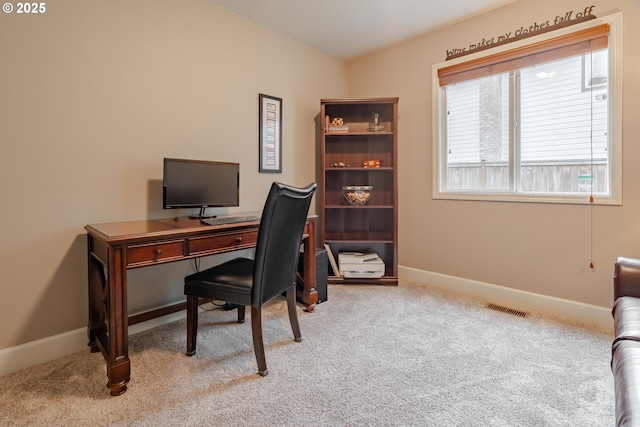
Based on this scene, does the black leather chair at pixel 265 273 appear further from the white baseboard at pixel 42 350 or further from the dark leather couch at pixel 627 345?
the dark leather couch at pixel 627 345

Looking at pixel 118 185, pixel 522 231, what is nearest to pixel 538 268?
pixel 522 231

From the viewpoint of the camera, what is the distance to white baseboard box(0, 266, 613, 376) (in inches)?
69.3

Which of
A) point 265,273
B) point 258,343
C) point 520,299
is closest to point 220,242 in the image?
point 265,273

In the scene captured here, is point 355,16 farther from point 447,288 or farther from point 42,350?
point 42,350

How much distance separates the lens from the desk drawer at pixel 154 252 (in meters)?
1.58

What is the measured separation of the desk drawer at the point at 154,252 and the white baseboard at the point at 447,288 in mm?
820

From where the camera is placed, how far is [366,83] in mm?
3678

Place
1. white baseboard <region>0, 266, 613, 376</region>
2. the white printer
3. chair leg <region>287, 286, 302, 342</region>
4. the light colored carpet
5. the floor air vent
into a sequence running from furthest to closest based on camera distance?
the white printer, the floor air vent, chair leg <region>287, 286, 302, 342</region>, white baseboard <region>0, 266, 613, 376</region>, the light colored carpet

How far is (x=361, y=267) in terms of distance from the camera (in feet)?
10.4

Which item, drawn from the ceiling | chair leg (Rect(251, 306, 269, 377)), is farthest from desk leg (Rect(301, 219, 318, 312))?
the ceiling

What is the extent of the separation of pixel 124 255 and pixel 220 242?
1.75 feet

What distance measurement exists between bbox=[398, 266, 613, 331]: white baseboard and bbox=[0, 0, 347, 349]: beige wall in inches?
81.8

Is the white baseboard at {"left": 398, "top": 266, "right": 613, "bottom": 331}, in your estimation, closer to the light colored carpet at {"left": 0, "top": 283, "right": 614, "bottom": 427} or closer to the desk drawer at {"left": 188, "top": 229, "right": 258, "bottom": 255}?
the light colored carpet at {"left": 0, "top": 283, "right": 614, "bottom": 427}

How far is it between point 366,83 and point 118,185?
2775mm
